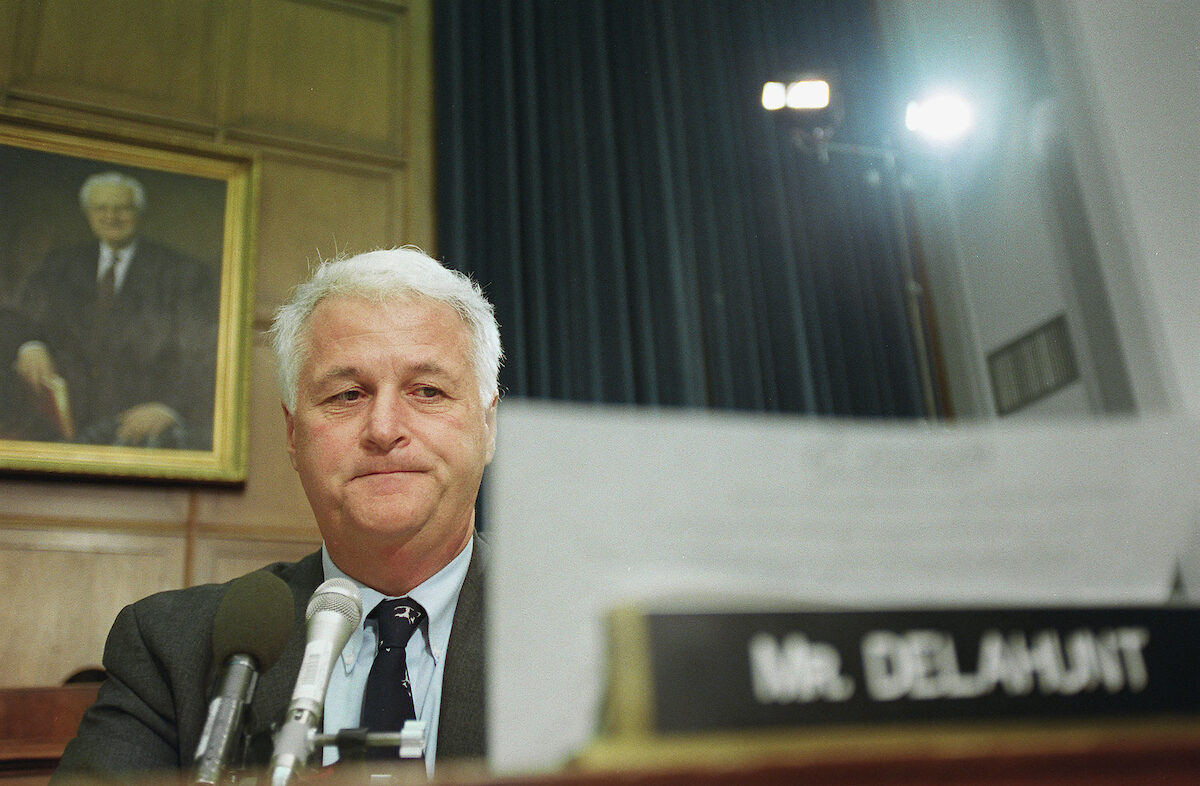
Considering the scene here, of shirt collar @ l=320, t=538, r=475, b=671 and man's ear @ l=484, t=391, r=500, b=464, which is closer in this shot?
shirt collar @ l=320, t=538, r=475, b=671

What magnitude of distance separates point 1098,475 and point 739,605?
262 mm

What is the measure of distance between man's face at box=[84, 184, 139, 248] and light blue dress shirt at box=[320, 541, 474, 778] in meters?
2.46

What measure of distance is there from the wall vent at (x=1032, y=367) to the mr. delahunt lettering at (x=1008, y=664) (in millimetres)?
3231

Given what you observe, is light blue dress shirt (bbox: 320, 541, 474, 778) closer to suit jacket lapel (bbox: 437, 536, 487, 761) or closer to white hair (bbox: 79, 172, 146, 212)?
suit jacket lapel (bbox: 437, 536, 487, 761)

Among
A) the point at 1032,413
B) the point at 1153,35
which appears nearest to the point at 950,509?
the point at 1153,35

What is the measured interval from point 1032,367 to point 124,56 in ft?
12.7

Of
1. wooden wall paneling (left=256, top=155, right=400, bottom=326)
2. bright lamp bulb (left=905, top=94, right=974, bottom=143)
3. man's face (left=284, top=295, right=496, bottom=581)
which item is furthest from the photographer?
bright lamp bulb (left=905, top=94, right=974, bottom=143)

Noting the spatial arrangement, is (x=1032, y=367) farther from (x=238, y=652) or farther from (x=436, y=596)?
(x=238, y=652)

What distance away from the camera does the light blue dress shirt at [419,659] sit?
1.36m

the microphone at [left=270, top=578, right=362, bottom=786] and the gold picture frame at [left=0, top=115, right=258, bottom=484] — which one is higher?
the gold picture frame at [left=0, top=115, right=258, bottom=484]

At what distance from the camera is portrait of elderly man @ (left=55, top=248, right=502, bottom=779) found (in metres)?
1.36

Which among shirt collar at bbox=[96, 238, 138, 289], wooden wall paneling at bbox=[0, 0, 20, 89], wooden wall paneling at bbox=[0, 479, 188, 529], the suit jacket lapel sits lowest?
the suit jacket lapel

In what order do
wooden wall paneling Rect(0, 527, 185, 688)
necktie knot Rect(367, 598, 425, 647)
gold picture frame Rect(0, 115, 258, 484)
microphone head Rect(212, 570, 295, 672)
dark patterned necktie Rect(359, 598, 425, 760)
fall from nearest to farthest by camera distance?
microphone head Rect(212, 570, 295, 672), dark patterned necktie Rect(359, 598, 425, 760), necktie knot Rect(367, 598, 425, 647), wooden wall paneling Rect(0, 527, 185, 688), gold picture frame Rect(0, 115, 258, 484)

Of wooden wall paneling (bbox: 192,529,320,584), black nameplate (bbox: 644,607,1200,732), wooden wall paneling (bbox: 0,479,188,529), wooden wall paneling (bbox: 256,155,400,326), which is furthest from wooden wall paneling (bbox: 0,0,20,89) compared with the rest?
black nameplate (bbox: 644,607,1200,732)
